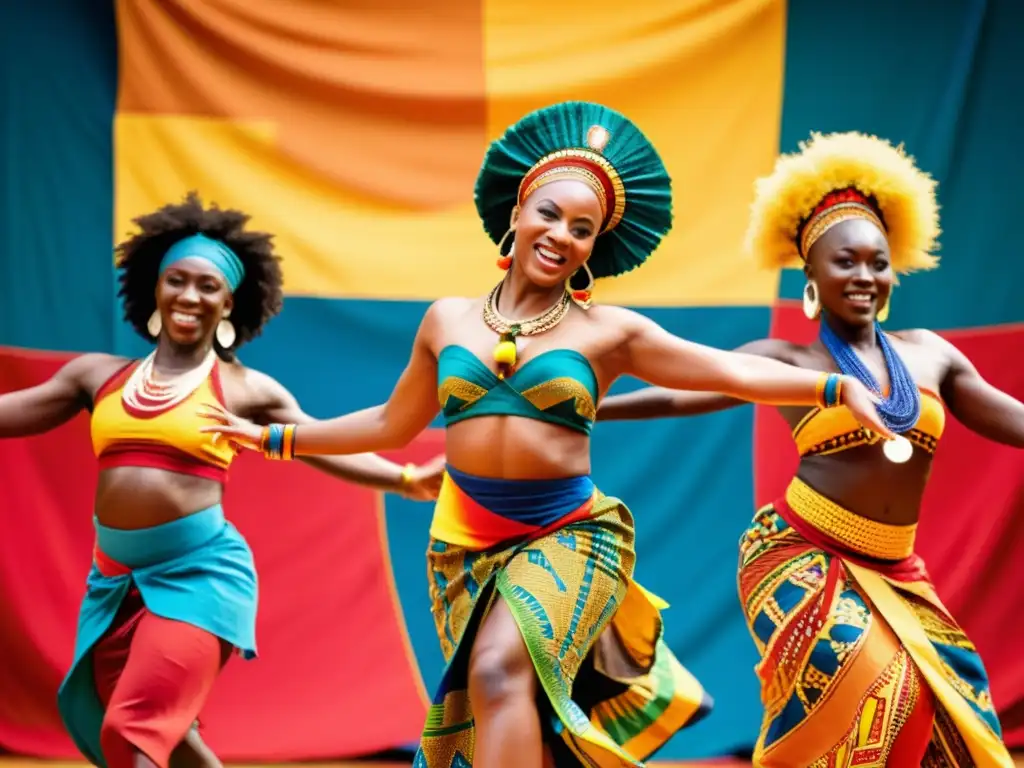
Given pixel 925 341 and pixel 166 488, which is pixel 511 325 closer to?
pixel 166 488

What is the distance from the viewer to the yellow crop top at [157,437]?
4.02m

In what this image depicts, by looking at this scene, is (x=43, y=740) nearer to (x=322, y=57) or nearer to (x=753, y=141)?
(x=322, y=57)

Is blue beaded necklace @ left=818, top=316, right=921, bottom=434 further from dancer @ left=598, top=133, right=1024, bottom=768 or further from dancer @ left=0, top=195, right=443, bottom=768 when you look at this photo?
dancer @ left=0, top=195, right=443, bottom=768

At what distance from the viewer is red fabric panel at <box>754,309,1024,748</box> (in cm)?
559

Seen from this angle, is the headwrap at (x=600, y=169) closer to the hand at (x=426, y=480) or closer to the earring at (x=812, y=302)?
the earring at (x=812, y=302)

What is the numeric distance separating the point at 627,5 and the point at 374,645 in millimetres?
Answer: 2650

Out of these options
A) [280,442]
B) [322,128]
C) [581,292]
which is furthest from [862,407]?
[322,128]

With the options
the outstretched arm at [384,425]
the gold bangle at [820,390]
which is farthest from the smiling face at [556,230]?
the gold bangle at [820,390]

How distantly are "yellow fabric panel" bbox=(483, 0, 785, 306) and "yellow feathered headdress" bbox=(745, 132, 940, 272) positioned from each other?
145cm

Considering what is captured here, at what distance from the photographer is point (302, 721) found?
18.0 feet

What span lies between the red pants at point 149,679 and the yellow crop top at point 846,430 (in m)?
1.68

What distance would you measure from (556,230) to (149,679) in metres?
1.58

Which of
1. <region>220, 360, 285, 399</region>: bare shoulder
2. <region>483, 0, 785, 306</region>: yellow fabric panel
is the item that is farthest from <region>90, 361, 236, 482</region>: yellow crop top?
<region>483, 0, 785, 306</region>: yellow fabric panel

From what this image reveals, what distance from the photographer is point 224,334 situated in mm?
4309
